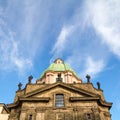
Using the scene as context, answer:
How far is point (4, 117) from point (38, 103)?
204 inches

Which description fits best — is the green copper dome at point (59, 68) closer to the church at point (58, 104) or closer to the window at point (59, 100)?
the church at point (58, 104)

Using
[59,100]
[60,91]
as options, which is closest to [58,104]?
[59,100]

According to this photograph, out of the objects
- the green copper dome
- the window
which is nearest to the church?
the window

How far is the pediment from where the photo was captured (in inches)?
1143

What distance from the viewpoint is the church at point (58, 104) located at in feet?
88.2

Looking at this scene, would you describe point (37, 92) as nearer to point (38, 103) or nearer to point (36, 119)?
point (38, 103)

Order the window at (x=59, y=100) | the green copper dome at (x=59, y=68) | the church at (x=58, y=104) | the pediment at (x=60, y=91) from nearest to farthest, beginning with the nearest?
1. the church at (x=58, y=104)
2. the window at (x=59, y=100)
3. the pediment at (x=60, y=91)
4. the green copper dome at (x=59, y=68)

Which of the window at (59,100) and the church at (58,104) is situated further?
the window at (59,100)

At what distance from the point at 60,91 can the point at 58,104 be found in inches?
81.6

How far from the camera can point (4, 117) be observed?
28.9m

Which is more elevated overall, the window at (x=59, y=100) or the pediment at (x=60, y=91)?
the pediment at (x=60, y=91)

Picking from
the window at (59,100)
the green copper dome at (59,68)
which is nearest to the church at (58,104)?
the window at (59,100)

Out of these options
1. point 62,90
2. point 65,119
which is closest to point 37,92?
point 62,90

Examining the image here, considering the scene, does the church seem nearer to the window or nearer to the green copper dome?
the window
